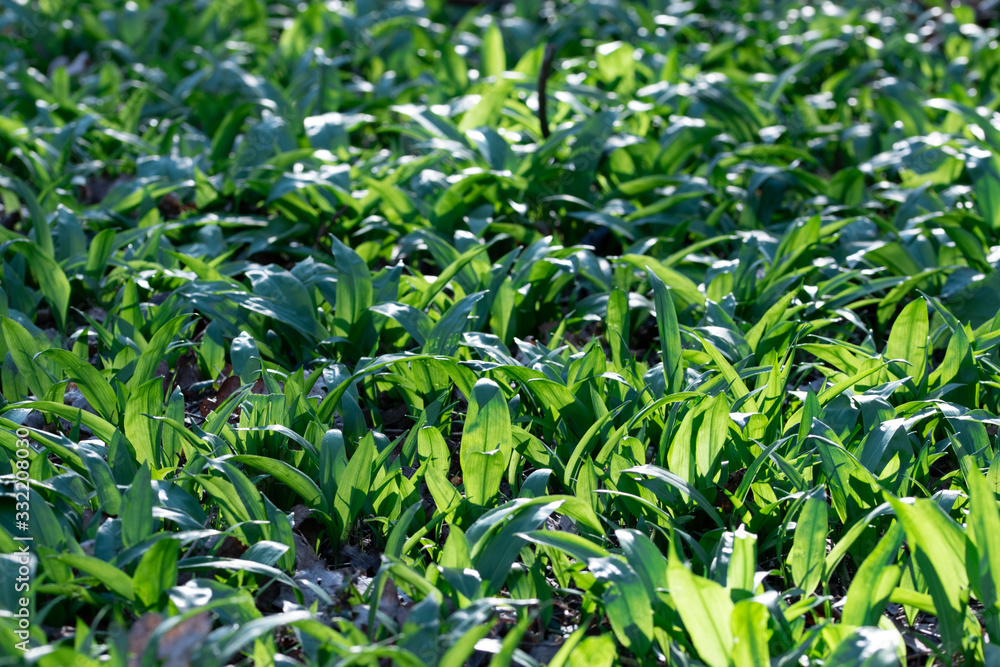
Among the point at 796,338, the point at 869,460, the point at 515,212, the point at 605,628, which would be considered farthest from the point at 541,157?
the point at 605,628

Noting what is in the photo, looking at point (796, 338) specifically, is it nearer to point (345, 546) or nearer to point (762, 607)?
point (762, 607)

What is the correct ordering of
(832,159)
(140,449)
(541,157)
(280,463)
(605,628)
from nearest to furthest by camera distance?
(605,628), (280,463), (140,449), (541,157), (832,159)

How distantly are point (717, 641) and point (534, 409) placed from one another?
0.76 meters

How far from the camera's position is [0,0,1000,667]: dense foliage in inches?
54.3

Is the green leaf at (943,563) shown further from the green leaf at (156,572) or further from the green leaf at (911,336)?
the green leaf at (156,572)

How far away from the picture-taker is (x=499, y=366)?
6.05 feet

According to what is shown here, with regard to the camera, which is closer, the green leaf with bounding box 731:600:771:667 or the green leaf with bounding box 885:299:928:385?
the green leaf with bounding box 731:600:771:667

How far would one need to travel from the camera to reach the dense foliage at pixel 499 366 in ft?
4.52

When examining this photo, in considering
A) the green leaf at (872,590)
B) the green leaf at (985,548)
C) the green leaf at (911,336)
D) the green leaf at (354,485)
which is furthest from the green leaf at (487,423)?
the green leaf at (911,336)

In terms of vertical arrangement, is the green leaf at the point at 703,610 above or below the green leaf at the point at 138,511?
below

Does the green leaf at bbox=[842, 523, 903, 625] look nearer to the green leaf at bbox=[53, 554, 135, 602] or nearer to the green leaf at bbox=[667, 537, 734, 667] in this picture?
the green leaf at bbox=[667, 537, 734, 667]

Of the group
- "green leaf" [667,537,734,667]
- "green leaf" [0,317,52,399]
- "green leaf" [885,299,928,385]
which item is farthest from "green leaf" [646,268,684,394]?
"green leaf" [0,317,52,399]

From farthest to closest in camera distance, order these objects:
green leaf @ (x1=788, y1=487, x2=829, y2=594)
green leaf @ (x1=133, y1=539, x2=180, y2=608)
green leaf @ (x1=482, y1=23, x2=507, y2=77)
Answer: green leaf @ (x1=482, y1=23, x2=507, y2=77) < green leaf @ (x1=788, y1=487, x2=829, y2=594) < green leaf @ (x1=133, y1=539, x2=180, y2=608)

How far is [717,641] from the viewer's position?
1.30 meters
